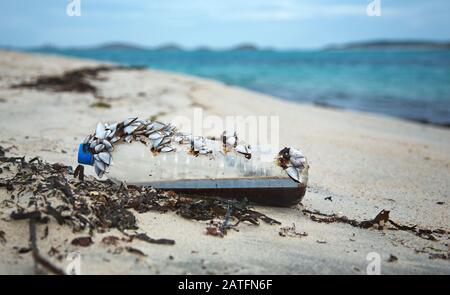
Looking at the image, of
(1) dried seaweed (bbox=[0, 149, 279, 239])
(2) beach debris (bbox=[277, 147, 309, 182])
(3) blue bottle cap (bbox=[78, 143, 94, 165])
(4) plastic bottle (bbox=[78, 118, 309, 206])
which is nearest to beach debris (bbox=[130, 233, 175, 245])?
(1) dried seaweed (bbox=[0, 149, 279, 239])

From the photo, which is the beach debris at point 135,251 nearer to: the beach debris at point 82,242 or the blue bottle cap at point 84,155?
the beach debris at point 82,242

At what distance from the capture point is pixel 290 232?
2932mm

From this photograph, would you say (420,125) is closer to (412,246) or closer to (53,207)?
(412,246)

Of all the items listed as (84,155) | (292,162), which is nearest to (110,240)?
(84,155)

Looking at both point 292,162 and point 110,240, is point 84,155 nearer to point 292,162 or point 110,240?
point 110,240

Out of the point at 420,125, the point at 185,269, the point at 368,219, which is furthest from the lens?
the point at 420,125

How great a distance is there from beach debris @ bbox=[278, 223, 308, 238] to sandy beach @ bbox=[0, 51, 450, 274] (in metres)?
0.04

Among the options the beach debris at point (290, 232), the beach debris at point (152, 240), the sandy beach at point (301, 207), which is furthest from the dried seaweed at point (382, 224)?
the beach debris at point (152, 240)

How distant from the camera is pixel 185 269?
232 centimetres

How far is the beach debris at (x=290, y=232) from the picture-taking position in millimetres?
2882

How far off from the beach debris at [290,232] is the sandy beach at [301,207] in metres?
0.04

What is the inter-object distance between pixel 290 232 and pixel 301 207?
0.58 m

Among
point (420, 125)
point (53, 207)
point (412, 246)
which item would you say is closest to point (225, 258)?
point (53, 207)
